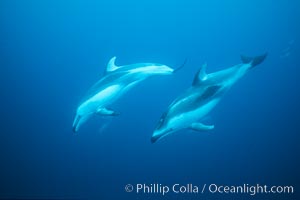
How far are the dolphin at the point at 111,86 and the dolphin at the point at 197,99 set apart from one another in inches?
35.2

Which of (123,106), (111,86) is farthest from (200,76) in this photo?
(123,106)

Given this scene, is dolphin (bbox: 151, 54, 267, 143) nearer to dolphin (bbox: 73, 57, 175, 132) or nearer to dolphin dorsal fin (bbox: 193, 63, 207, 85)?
dolphin dorsal fin (bbox: 193, 63, 207, 85)

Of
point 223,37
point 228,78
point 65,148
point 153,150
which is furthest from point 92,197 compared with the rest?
point 223,37

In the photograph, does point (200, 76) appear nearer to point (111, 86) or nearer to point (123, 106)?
point (111, 86)

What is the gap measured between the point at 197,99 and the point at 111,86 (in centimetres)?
160

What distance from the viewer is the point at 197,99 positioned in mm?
4422

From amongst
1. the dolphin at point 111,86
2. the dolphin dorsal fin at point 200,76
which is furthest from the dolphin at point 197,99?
the dolphin at point 111,86

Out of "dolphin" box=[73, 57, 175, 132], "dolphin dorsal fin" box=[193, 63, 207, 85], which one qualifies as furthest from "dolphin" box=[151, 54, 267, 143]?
"dolphin" box=[73, 57, 175, 132]

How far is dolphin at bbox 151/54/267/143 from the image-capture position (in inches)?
171

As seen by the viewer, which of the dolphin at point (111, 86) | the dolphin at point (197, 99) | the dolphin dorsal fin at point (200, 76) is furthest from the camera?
the dolphin at point (111, 86)

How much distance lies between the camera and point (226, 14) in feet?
33.3

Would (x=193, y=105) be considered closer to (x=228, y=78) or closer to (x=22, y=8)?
(x=228, y=78)

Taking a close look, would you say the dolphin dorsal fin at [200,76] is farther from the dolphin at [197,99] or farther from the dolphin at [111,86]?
the dolphin at [111,86]

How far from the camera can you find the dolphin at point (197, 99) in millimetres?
4344
